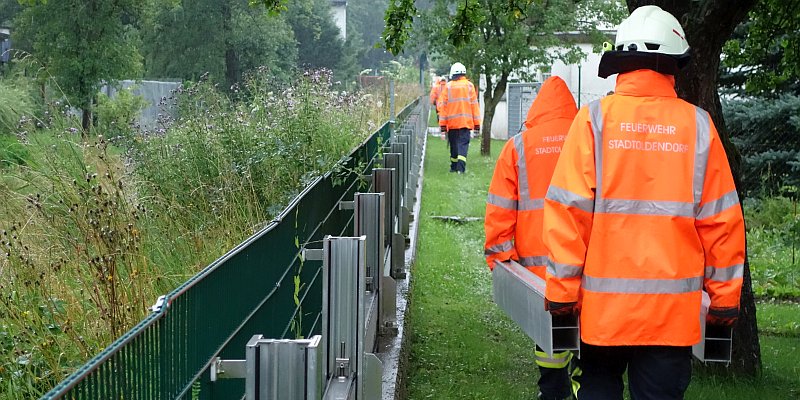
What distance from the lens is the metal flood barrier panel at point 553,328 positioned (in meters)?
4.43

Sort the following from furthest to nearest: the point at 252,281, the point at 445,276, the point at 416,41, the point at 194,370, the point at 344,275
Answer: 1. the point at 416,41
2. the point at 445,276
3. the point at 344,275
4. the point at 252,281
5. the point at 194,370

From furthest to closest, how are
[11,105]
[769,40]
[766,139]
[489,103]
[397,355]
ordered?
[489,103], [11,105], [766,139], [769,40], [397,355]

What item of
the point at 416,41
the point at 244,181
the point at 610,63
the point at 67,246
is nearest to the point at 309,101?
the point at 244,181

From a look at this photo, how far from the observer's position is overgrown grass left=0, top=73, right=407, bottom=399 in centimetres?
475

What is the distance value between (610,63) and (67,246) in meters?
3.03

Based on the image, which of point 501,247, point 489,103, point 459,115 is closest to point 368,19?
point 489,103

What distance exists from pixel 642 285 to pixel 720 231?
1.19 feet

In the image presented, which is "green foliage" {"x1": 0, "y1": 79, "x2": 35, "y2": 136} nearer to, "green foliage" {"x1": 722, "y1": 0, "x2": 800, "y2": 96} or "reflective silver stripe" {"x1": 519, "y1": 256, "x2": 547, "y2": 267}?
"green foliage" {"x1": 722, "y1": 0, "x2": 800, "y2": 96}

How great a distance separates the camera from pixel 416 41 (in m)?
24.0

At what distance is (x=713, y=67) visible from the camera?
22.8 feet

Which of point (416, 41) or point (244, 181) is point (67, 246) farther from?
point (416, 41)

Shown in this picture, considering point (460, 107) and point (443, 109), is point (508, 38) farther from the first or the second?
point (460, 107)

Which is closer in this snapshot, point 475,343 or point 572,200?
point 572,200

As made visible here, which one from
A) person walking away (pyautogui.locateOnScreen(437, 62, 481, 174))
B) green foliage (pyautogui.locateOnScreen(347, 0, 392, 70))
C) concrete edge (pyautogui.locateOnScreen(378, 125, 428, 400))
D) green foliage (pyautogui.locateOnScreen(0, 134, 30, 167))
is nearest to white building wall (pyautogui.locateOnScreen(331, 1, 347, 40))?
green foliage (pyautogui.locateOnScreen(347, 0, 392, 70))
